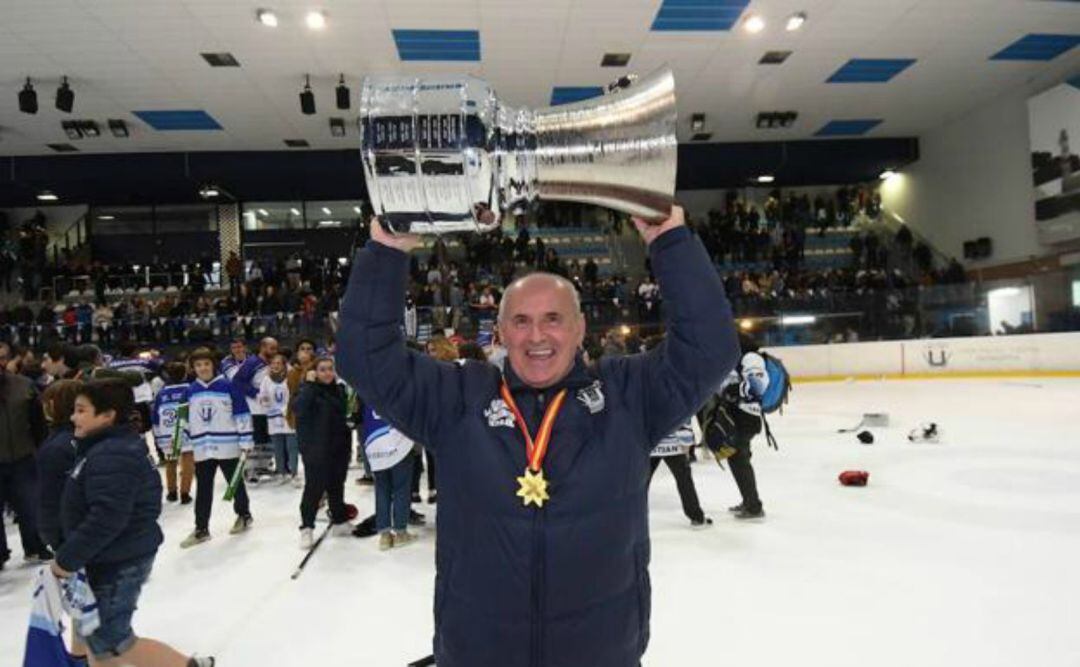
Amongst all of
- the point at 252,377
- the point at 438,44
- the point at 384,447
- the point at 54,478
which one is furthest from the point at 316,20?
the point at 54,478

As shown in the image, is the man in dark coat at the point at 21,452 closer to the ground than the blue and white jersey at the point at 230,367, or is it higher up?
closer to the ground

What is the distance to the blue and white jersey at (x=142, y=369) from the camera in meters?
7.92

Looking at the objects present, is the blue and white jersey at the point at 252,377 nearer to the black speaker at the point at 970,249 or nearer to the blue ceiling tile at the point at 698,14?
the blue ceiling tile at the point at 698,14

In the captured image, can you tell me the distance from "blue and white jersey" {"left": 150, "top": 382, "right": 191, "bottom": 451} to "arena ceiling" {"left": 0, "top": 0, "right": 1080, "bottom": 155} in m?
5.87

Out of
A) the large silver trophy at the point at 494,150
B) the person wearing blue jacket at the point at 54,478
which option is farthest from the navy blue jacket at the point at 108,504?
the large silver trophy at the point at 494,150

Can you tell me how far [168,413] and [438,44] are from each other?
727cm

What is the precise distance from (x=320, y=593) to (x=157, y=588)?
3.49 feet

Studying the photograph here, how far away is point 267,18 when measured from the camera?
403 inches

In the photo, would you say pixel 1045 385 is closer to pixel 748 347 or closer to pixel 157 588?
pixel 748 347

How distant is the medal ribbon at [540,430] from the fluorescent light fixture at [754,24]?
11183mm

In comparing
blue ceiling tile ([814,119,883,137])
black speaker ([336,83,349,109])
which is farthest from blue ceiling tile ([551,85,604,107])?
blue ceiling tile ([814,119,883,137])

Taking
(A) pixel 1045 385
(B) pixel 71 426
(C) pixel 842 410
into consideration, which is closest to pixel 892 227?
(A) pixel 1045 385

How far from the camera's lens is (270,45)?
11.4 meters

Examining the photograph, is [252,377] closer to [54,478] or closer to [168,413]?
[168,413]
